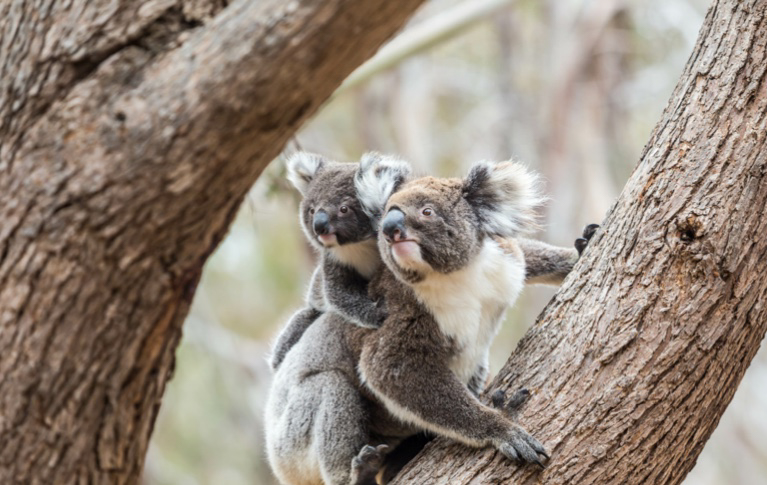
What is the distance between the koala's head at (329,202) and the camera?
4.48 meters

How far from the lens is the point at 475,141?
50.1 ft

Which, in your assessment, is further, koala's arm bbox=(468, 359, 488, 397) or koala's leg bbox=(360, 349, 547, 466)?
koala's arm bbox=(468, 359, 488, 397)

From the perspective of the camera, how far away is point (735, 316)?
3.17 m

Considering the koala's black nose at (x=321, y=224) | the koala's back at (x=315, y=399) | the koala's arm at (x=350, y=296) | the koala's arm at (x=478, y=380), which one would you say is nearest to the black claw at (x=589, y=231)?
the koala's arm at (x=478, y=380)

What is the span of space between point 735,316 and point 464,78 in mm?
14395

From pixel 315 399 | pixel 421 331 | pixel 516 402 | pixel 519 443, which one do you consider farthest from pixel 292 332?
pixel 519 443

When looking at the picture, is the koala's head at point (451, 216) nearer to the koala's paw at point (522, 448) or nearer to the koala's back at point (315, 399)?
the koala's back at point (315, 399)

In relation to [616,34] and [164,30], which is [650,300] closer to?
[164,30]

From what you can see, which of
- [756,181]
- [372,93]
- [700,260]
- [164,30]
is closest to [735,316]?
[700,260]

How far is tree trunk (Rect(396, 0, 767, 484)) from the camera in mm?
3164

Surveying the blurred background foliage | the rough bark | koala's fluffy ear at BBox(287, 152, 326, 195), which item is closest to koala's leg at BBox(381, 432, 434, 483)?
koala's fluffy ear at BBox(287, 152, 326, 195)

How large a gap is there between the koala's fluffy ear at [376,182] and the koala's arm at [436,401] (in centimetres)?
73

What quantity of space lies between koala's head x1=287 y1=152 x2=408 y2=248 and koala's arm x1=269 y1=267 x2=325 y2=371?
39 centimetres

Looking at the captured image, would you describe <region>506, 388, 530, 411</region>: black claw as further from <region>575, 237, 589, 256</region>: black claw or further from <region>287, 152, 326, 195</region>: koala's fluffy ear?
<region>287, 152, 326, 195</region>: koala's fluffy ear
